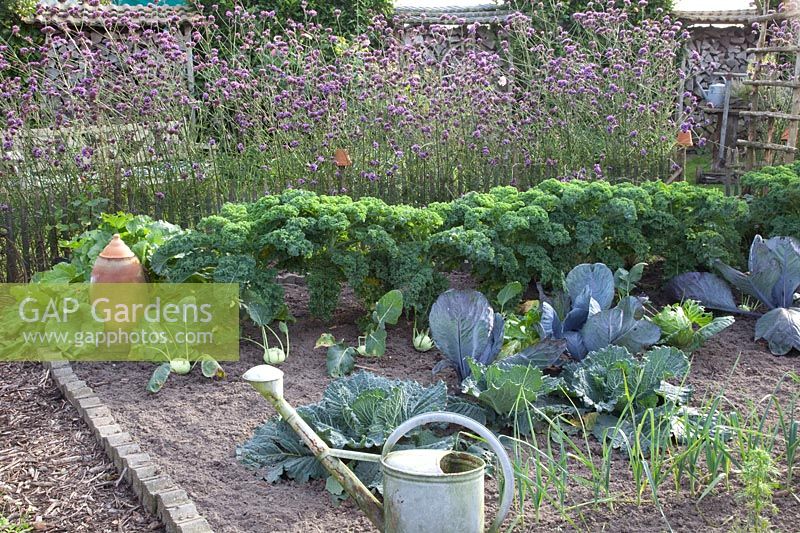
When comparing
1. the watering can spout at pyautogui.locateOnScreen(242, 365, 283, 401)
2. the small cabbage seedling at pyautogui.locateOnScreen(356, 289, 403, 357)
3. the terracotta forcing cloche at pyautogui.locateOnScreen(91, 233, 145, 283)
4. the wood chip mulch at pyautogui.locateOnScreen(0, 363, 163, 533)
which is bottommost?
the wood chip mulch at pyautogui.locateOnScreen(0, 363, 163, 533)

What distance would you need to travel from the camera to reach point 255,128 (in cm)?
675

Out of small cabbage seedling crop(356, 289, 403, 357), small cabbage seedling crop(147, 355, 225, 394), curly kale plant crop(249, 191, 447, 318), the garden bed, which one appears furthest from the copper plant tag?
small cabbage seedling crop(147, 355, 225, 394)

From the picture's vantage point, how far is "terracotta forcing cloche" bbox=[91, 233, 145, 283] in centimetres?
456

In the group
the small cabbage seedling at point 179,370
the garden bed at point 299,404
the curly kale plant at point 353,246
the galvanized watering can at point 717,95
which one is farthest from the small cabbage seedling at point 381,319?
the galvanized watering can at point 717,95

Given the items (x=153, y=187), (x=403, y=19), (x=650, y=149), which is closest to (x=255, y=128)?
(x=153, y=187)

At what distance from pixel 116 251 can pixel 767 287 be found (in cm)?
343

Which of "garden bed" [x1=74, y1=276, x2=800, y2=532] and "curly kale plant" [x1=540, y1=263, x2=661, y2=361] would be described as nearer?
"garden bed" [x1=74, y1=276, x2=800, y2=532]

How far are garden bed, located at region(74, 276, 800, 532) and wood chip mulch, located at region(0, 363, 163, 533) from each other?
0.18 m

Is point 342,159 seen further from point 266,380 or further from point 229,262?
point 266,380

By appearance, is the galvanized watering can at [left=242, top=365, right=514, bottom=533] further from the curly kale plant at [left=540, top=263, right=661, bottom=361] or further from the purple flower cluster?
the purple flower cluster

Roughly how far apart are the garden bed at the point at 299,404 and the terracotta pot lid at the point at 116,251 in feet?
1.84

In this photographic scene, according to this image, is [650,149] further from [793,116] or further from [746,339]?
[746,339]

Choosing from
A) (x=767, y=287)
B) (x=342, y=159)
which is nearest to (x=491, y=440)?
(x=767, y=287)

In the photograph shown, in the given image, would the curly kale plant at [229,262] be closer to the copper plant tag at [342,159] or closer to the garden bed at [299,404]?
the garden bed at [299,404]
